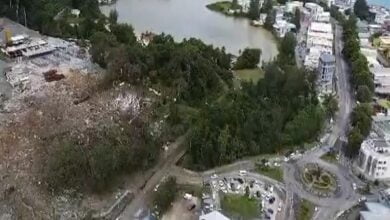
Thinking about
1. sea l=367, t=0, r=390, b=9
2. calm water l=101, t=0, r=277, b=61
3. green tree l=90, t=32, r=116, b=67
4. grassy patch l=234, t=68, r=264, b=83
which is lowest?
grassy patch l=234, t=68, r=264, b=83

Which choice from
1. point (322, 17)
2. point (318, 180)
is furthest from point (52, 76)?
point (322, 17)

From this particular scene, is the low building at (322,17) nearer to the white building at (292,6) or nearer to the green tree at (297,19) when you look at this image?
the green tree at (297,19)

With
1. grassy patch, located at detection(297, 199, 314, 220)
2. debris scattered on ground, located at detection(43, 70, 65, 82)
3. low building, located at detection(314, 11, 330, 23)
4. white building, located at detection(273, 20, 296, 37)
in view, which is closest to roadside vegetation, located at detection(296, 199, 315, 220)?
grassy patch, located at detection(297, 199, 314, 220)

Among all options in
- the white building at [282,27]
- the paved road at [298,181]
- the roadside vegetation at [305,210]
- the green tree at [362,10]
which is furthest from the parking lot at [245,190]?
the green tree at [362,10]

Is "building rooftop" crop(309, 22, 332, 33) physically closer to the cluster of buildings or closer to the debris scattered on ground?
the cluster of buildings

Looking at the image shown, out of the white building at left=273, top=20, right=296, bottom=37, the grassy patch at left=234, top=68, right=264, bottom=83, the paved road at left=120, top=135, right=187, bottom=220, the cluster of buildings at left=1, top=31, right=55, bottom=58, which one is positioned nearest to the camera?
the paved road at left=120, top=135, right=187, bottom=220

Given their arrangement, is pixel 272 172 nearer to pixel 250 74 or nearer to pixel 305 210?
pixel 305 210

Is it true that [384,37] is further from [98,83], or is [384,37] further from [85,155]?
[85,155]
